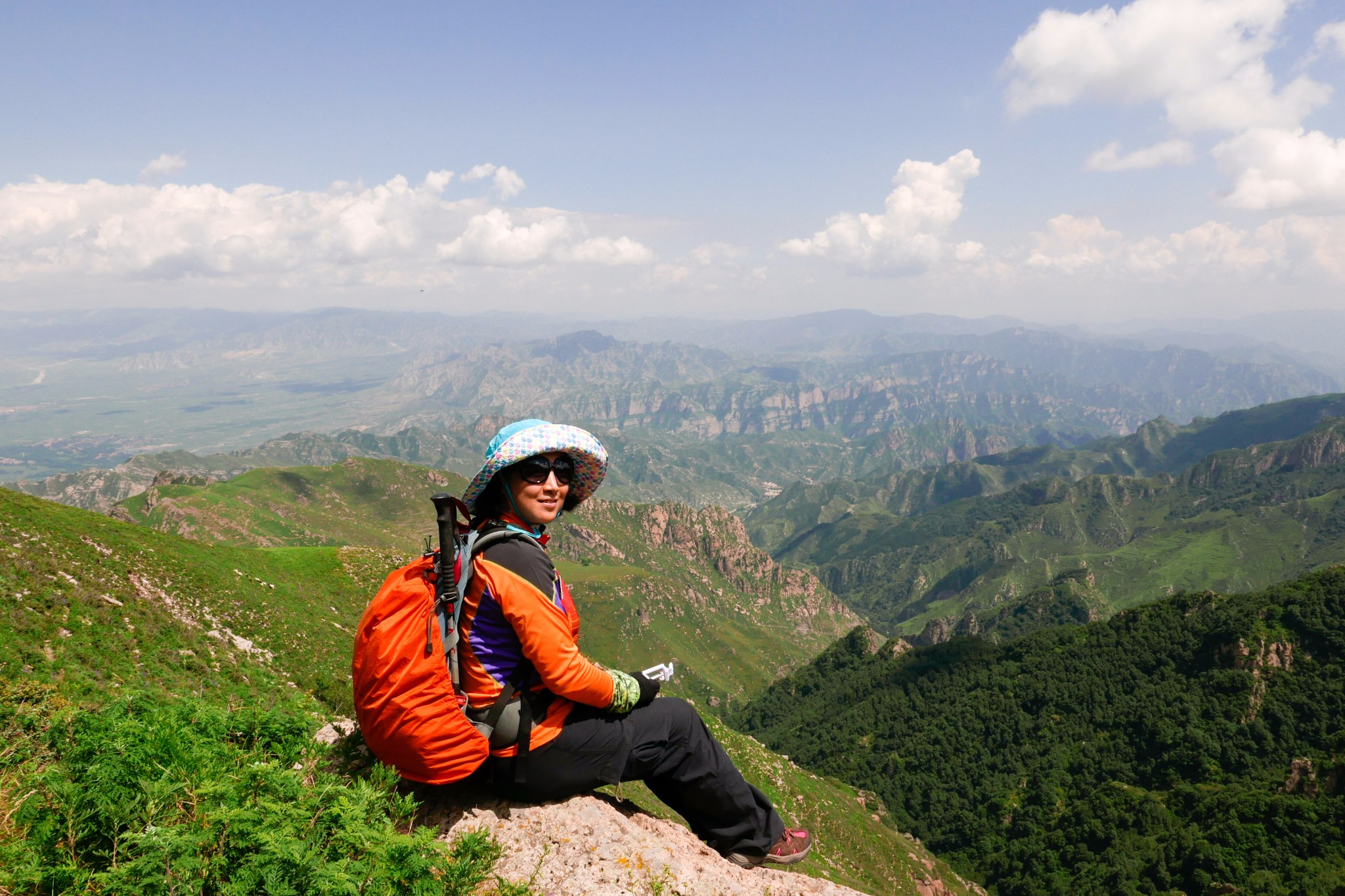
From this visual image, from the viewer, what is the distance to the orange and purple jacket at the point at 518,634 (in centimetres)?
625

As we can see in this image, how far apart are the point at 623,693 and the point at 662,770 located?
1.44 metres

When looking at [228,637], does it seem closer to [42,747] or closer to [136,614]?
[136,614]

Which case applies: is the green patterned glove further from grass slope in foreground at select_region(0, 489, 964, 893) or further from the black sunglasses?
the black sunglasses

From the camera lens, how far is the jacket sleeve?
6.21m

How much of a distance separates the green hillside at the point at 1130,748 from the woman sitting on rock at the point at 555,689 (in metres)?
122

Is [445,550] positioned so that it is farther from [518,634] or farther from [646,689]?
[646,689]

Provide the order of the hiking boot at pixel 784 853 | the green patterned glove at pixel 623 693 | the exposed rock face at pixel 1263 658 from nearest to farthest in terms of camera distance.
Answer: the green patterned glove at pixel 623 693
the hiking boot at pixel 784 853
the exposed rock face at pixel 1263 658

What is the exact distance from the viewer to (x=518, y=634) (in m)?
6.30

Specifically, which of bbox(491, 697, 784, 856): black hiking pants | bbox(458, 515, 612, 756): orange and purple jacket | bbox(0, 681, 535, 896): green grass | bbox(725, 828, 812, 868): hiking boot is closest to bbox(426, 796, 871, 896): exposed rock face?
bbox(725, 828, 812, 868): hiking boot

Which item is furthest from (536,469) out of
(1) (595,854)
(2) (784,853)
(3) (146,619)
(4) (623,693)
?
(3) (146,619)

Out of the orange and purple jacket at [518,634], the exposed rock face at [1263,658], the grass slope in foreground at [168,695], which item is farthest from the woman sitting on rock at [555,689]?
the exposed rock face at [1263,658]

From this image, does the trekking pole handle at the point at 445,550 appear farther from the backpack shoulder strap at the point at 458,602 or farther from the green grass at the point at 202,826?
the green grass at the point at 202,826

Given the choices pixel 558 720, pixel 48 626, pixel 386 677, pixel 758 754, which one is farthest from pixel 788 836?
pixel 758 754

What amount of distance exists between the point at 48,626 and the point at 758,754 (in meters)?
95.1
